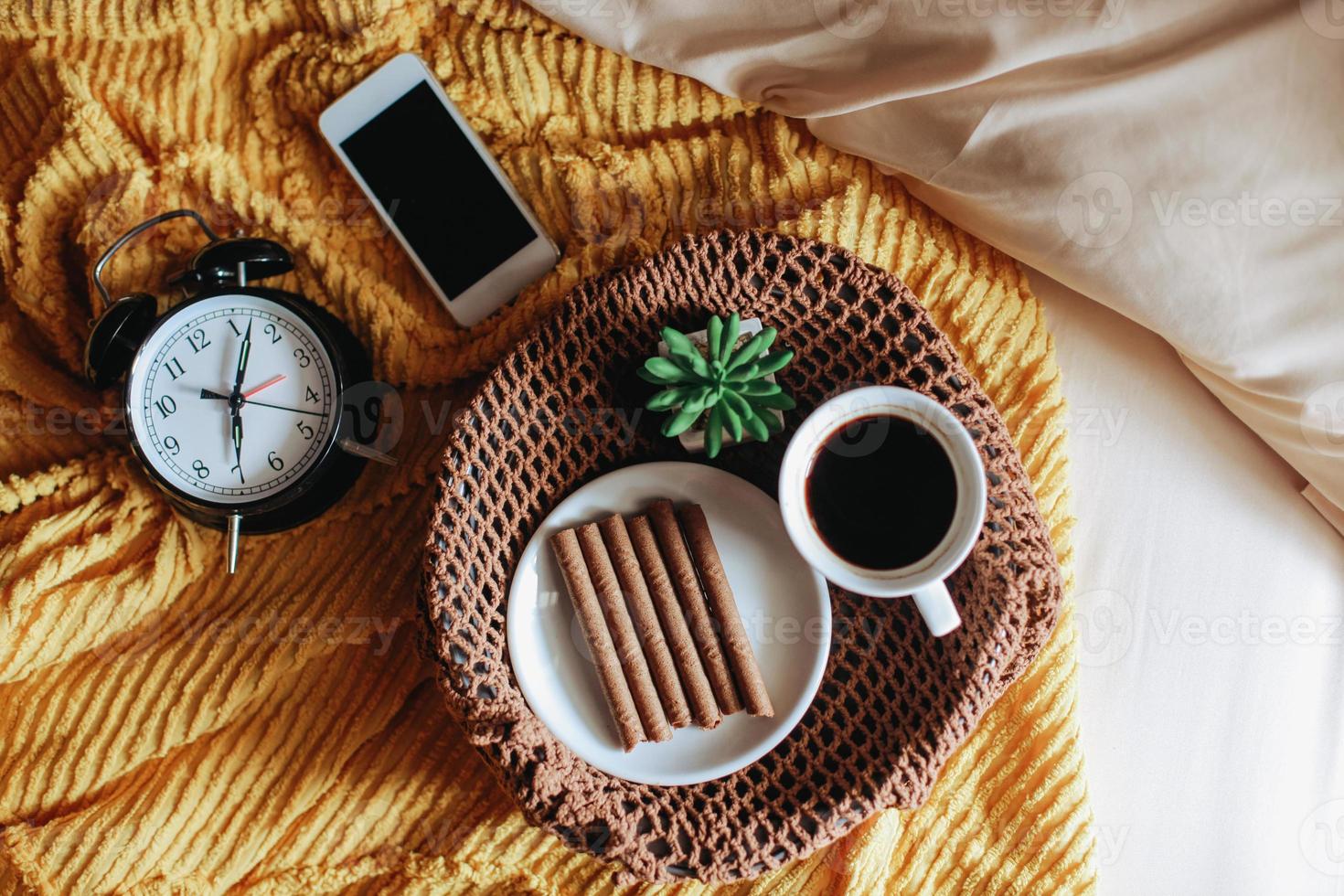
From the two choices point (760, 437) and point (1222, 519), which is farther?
point (1222, 519)

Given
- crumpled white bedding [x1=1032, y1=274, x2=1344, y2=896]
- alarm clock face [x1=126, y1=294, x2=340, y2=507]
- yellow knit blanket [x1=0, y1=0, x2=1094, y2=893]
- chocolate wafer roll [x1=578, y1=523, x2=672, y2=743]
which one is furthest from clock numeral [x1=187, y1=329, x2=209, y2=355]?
crumpled white bedding [x1=1032, y1=274, x2=1344, y2=896]

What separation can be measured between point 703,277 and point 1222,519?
20.0 inches

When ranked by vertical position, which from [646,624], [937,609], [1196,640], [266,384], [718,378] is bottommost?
[1196,640]

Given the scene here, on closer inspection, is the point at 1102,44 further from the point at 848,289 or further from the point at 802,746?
the point at 802,746

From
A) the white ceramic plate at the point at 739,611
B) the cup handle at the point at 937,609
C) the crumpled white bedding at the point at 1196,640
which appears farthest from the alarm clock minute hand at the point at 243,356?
the crumpled white bedding at the point at 1196,640

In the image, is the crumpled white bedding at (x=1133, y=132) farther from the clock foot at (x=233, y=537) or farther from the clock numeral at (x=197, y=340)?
the clock foot at (x=233, y=537)

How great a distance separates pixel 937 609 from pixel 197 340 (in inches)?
24.0

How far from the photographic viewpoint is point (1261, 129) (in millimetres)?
750

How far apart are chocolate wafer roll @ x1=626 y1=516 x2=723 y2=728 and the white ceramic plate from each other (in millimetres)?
30

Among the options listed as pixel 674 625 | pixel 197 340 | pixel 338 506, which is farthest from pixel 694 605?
pixel 197 340

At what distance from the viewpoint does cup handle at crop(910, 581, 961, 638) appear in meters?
0.67

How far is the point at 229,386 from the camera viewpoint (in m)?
0.77

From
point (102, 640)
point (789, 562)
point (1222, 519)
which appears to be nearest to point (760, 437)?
point (789, 562)

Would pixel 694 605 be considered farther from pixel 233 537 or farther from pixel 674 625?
pixel 233 537
